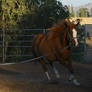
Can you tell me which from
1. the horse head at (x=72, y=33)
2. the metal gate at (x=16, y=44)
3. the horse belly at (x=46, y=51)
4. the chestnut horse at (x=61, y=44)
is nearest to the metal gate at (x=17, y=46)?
the metal gate at (x=16, y=44)

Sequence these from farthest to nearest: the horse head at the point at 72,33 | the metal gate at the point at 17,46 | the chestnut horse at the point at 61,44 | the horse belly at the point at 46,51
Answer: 1. the metal gate at the point at 17,46
2. the horse belly at the point at 46,51
3. the chestnut horse at the point at 61,44
4. the horse head at the point at 72,33

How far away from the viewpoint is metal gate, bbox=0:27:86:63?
14.5m

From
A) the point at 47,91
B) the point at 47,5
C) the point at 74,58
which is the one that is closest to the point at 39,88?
the point at 47,91

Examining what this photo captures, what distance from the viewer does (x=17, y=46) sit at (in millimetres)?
14547

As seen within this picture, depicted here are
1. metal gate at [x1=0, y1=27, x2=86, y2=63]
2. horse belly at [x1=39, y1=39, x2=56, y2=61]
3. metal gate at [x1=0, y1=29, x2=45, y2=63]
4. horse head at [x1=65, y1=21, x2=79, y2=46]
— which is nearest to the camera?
horse head at [x1=65, y1=21, x2=79, y2=46]

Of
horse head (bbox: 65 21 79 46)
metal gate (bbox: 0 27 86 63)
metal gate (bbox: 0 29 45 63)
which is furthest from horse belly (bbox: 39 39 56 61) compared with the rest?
metal gate (bbox: 0 29 45 63)

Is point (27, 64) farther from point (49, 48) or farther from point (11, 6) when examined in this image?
point (49, 48)

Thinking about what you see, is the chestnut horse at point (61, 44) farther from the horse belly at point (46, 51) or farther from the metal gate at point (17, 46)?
the metal gate at point (17, 46)

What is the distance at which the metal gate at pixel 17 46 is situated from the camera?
1451 centimetres

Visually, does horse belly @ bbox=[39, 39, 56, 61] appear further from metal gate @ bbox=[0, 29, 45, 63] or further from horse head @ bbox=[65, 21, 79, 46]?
metal gate @ bbox=[0, 29, 45, 63]

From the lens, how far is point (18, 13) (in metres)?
15.5

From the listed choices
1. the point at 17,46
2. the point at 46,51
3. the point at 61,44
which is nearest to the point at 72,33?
the point at 61,44

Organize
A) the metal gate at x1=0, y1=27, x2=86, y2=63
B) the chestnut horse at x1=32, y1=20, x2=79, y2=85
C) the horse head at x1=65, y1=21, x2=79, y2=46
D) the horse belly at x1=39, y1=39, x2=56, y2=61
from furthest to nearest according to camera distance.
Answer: the metal gate at x1=0, y1=27, x2=86, y2=63, the horse belly at x1=39, y1=39, x2=56, y2=61, the chestnut horse at x1=32, y1=20, x2=79, y2=85, the horse head at x1=65, y1=21, x2=79, y2=46

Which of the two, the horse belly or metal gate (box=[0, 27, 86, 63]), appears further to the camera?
metal gate (box=[0, 27, 86, 63])
